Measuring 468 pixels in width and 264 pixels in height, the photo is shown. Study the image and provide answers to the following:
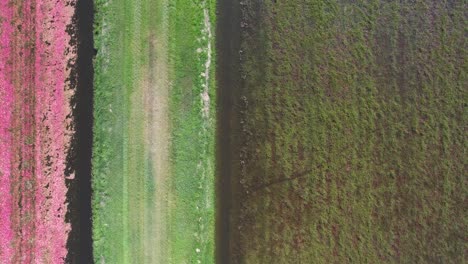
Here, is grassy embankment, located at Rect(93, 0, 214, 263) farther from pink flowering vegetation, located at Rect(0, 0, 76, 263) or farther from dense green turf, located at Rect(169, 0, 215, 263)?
pink flowering vegetation, located at Rect(0, 0, 76, 263)

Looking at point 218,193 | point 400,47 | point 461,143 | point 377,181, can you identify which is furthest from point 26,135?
point 461,143

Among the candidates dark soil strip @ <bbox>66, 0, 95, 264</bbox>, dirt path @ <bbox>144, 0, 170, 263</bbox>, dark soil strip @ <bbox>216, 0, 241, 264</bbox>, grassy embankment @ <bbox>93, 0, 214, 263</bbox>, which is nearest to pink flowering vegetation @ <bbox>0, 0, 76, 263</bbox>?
dark soil strip @ <bbox>66, 0, 95, 264</bbox>

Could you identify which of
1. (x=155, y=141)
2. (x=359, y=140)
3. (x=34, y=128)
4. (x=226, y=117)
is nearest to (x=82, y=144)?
(x=34, y=128)

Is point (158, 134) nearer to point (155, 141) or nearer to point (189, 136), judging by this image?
point (155, 141)

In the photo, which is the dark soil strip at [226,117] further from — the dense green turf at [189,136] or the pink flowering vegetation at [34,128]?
the pink flowering vegetation at [34,128]

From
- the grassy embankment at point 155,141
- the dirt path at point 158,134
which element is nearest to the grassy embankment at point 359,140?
the grassy embankment at point 155,141

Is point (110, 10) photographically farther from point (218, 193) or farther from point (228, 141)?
point (218, 193)
